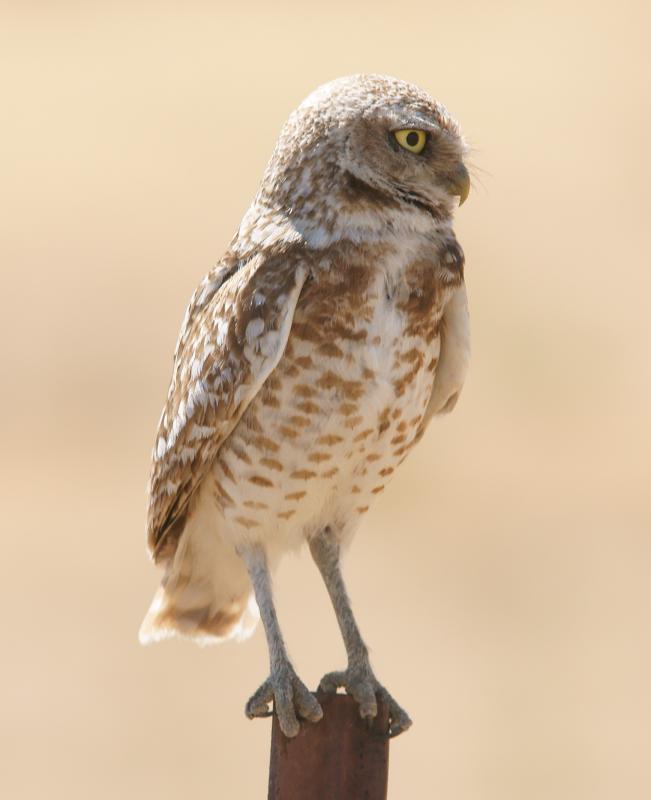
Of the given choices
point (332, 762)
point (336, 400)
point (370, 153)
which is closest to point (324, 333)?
point (336, 400)

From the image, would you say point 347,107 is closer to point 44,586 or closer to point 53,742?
point 53,742

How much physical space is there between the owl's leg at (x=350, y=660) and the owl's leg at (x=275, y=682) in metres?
0.13

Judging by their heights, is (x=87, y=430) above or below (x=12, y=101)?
below

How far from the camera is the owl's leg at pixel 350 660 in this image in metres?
5.54

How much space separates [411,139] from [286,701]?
1.74 meters

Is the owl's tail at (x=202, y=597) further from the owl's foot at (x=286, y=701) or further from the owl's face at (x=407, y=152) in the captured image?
the owl's face at (x=407, y=152)

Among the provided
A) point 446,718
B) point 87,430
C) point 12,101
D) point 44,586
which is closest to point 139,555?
point 44,586

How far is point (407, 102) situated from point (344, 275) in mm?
550

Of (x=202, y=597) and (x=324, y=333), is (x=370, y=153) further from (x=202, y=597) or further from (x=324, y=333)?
(x=202, y=597)

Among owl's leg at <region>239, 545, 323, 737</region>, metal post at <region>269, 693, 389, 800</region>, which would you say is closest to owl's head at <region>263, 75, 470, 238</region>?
owl's leg at <region>239, 545, 323, 737</region>

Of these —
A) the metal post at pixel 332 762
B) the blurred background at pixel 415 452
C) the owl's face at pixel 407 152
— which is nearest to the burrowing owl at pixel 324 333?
the owl's face at pixel 407 152

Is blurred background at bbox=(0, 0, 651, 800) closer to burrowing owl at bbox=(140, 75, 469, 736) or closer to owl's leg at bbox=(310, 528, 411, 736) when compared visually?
owl's leg at bbox=(310, 528, 411, 736)

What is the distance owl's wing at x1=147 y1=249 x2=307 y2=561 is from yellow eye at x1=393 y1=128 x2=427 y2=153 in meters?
0.47

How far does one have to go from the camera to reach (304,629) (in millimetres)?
13891
